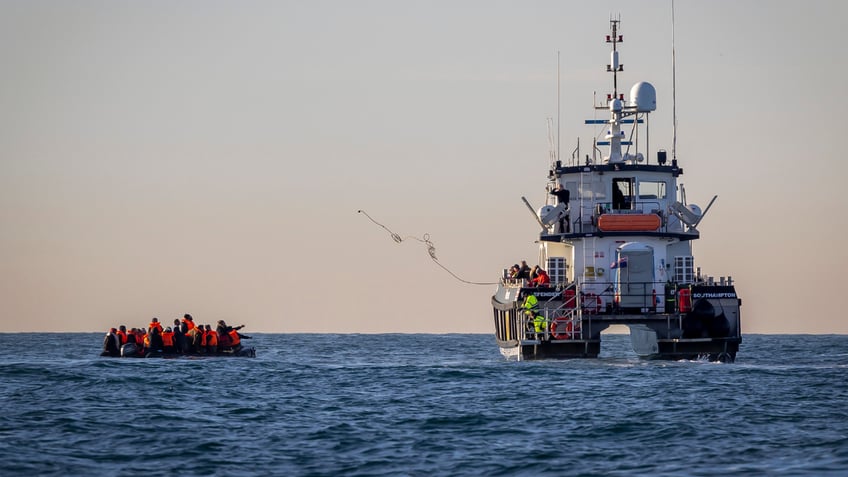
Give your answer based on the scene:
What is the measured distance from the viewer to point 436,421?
2719 cm

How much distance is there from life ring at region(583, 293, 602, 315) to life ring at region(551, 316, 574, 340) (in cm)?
79

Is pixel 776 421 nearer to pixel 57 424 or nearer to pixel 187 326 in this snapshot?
pixel 57 424

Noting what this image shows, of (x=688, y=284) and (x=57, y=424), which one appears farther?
(x=688, y=284)

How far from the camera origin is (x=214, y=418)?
92.5 ft

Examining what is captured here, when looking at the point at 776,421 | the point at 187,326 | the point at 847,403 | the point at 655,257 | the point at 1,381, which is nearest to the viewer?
the point at 776,421

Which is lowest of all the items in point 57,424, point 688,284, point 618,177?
point 57,424

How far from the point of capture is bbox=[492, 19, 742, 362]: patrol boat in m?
42.2

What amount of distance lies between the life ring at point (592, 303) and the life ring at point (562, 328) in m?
0.79

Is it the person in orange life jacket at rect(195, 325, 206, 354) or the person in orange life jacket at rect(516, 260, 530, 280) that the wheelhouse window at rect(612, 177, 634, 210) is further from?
the person in orange life jacket at rect(195, 325, 206, 354)

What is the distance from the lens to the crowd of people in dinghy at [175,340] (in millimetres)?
49969

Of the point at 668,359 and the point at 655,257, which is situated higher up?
the point at 655,257

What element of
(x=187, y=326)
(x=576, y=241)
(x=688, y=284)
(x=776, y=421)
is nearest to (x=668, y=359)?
(x=688, y=284)

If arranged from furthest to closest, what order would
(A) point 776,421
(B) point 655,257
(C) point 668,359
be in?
(B) point 655,257, (C) point 668,359, (A) point 776,421

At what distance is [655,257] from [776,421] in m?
19.8
